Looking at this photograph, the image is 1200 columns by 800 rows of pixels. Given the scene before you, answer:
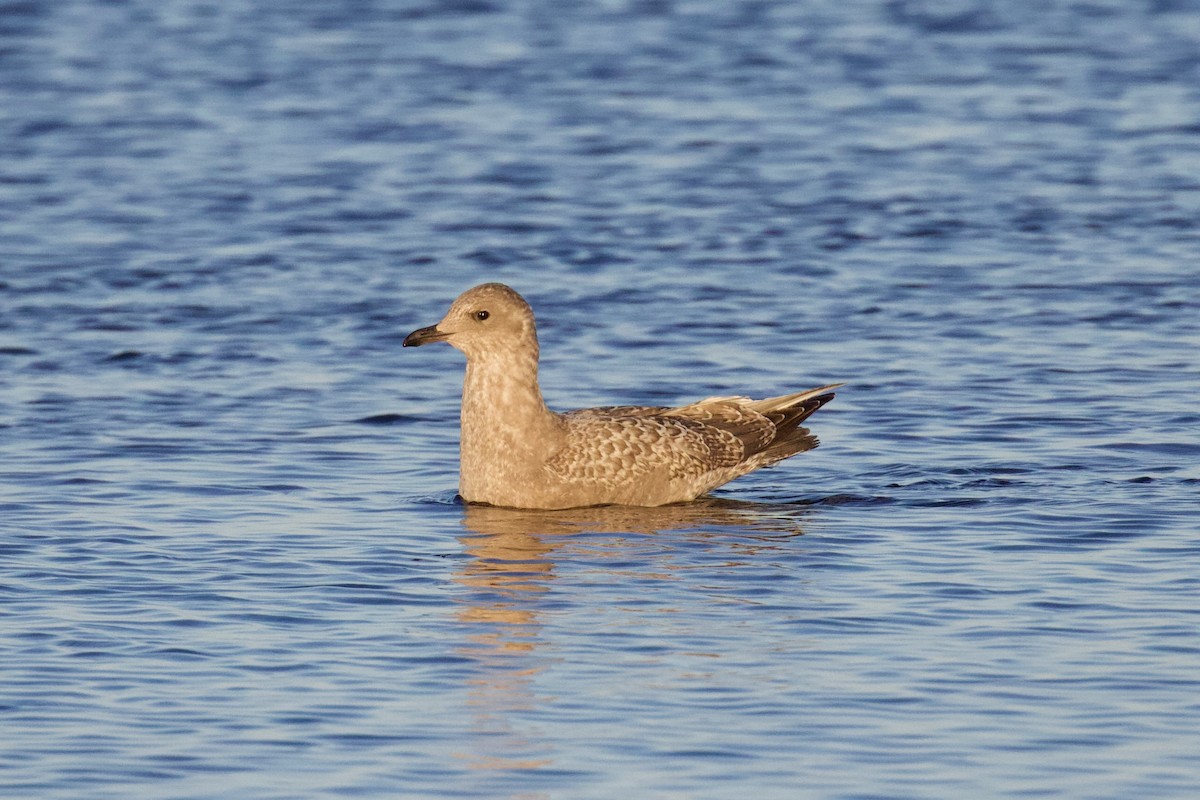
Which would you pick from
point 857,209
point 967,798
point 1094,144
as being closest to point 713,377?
point 857,209

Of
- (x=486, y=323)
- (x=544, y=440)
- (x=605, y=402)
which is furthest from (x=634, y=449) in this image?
(x=605, y=402)

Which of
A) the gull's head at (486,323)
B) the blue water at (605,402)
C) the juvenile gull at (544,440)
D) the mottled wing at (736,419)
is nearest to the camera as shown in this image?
the blue water at (605,402)

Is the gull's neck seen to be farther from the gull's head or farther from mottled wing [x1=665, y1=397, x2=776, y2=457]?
mottled wing [x1=665, y1=397, x2=776, y2=457]

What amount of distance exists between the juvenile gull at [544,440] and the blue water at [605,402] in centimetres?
20

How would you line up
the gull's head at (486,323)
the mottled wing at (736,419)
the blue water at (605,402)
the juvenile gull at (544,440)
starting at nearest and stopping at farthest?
the blue water at (605,402), the juvenile gull at (544,440), the gull's head at (486,323), the mottled wing at (736,419)

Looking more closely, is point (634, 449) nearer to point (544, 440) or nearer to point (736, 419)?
point (544, 440)

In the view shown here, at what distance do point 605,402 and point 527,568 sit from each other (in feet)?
13.9

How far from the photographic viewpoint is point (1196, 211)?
72.8 feet

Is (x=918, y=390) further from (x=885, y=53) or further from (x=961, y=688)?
(x=885, y=53)

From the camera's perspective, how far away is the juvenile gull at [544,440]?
12891 millimetres

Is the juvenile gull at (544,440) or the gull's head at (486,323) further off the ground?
the gull's head at (486,323)

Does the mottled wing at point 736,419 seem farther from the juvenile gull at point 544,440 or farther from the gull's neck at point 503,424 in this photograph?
the gull's neck at point 503,424

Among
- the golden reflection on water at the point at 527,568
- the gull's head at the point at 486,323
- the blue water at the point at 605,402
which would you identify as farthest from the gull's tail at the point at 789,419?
the gull's head at the point at 486,323

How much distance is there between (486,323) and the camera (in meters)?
13.2
